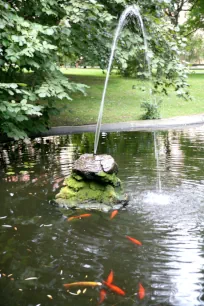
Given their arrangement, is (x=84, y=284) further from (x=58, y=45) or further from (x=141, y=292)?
(x=58, y=45)

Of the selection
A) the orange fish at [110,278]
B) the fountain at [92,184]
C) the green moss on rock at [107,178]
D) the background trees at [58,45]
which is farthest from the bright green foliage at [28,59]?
the orange fish at [110,278]

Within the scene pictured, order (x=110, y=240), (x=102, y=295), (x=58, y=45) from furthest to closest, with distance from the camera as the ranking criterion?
(x=58, y=45), (x=110, y=240), (x=102, y=295)

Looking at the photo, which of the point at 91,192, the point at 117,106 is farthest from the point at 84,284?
the point at 117,106

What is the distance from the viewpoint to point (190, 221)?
213 inches

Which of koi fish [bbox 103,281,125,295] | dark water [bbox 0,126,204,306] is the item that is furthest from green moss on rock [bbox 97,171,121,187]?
koi fish [bbox 103,281,125,295]

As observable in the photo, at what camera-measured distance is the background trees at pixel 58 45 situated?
816 centimetres

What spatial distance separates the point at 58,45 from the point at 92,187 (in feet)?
17.6

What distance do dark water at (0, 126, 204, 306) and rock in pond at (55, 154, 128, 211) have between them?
0.26 metres

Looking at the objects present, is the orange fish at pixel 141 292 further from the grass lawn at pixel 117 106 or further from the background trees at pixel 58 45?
the grass lawn at pixel 117 106

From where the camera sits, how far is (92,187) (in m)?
6.41

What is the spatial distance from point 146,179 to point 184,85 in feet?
12.1

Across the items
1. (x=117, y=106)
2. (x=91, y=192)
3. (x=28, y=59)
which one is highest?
(x=28, y=59)

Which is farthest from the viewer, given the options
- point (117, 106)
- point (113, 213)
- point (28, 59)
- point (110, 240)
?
point (117, 106)

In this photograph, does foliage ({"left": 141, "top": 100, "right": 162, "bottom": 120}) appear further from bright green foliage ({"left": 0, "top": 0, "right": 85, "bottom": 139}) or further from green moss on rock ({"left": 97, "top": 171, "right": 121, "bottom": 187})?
green moss on rock ({"left": 97, "top": 171, "right": 121, "bottom": 187})
